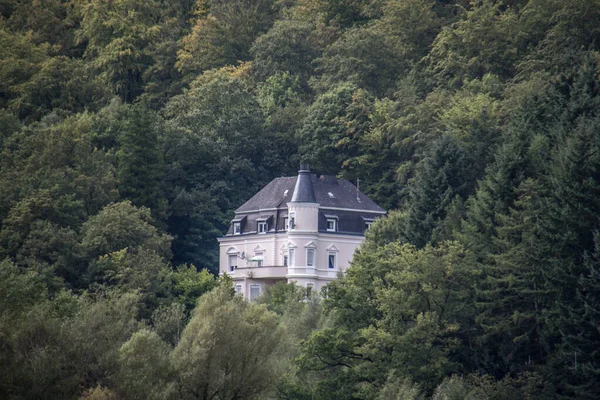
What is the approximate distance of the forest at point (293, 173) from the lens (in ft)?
223

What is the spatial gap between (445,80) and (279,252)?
1868cm

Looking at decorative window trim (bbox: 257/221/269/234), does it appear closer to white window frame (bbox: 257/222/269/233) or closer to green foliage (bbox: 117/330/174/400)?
white window frame (bbox: 257/222/269/233)

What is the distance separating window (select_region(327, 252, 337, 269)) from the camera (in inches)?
3986

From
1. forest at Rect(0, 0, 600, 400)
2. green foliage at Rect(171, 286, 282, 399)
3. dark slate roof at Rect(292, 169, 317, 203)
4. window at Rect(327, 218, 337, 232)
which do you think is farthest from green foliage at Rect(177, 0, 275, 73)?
green foliage at Rect(171, 286, 282, 399)

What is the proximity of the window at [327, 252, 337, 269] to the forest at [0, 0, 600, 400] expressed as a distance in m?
6.46

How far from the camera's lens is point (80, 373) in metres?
60.9

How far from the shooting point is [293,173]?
4402 inches

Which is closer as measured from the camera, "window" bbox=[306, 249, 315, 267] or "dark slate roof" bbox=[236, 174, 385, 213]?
"window" bbox=[306, 249, 315, 267]

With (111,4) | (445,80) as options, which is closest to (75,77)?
(111,4)

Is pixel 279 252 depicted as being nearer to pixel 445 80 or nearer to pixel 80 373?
pixel 445 80

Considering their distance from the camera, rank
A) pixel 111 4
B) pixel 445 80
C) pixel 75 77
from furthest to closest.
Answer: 1. pixel 111 4
2. pixel 75 77
3. pixel 445 80

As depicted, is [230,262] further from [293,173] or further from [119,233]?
[119,233]

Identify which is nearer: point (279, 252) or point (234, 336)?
point (234, 336)

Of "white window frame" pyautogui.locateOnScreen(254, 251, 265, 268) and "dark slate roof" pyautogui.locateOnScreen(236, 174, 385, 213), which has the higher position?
"dark slate roof" pyautogui.locateOnScreen(236, 174, 385, 213)
